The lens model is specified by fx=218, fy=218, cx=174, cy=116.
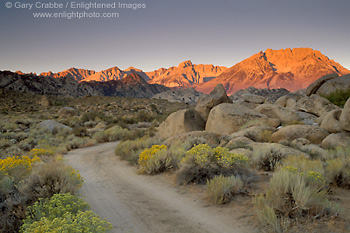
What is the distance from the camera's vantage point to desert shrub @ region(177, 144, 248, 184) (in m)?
6.74

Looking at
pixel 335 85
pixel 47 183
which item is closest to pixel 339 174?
pixel 47 183

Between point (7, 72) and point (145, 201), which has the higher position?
point (7, 72)

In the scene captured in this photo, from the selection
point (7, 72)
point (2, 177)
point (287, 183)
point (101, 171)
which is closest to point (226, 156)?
point (287, 183)

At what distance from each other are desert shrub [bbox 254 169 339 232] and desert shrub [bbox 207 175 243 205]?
0.90 metres

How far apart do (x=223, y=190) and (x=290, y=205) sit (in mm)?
1523

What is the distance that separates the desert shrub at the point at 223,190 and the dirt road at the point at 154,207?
0.21 metres

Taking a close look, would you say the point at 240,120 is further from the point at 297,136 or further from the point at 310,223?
the point at 310,223

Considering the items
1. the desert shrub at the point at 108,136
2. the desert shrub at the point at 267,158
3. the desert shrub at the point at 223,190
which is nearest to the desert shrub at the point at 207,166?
the desert shrub at the point at 267,158

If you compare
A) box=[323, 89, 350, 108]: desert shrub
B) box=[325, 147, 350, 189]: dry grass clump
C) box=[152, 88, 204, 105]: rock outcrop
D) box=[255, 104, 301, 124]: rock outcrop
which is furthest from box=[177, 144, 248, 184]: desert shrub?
box=[152, 88, 204, 105]: rock outcrop

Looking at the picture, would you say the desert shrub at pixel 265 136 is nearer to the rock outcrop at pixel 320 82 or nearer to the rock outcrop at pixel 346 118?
the rock outcrop at pixel 346 118

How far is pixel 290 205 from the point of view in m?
4.07

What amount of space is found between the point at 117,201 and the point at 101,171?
383cm

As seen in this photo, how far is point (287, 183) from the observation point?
432 centimetres

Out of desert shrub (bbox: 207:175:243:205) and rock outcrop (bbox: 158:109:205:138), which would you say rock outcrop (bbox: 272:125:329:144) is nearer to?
rock outcrop (bbox: 158:109:205:138)
